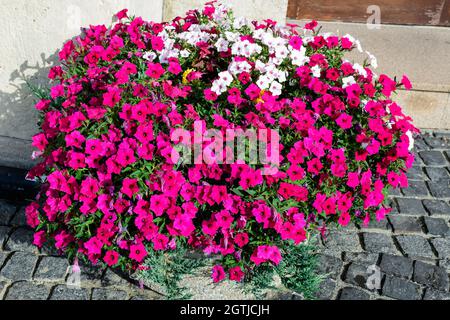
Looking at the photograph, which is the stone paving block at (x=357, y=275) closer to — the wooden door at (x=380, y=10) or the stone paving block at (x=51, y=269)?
the stone paving block at (x=51, y=269)

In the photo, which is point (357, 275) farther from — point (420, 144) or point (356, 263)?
point (420, 144)

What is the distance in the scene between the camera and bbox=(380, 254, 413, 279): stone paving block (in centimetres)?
359

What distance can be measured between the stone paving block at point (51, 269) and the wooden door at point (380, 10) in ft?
10.6

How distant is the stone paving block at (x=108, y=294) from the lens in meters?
3.28

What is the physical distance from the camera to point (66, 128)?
304 centimetres

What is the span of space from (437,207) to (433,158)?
2.67 feet

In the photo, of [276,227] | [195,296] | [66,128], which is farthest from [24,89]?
[276,227]

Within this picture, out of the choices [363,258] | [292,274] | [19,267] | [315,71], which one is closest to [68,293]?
[19,267]

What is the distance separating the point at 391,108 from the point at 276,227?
1182 mm

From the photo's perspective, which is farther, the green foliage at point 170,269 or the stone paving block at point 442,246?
the stone paving block at point 442,246

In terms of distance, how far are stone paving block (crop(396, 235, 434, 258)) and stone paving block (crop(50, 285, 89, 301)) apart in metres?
2.23

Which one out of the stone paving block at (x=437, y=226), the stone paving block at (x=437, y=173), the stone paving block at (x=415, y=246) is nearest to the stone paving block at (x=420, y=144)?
the stone paving block at (x=437, y=173)

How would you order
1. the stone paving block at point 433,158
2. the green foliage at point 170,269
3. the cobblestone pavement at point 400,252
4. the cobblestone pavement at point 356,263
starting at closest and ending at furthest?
the green foliage at point 170,269, the cobblestone pavement at point 356,263, the cobblestone pavement at point 400,252, the stone paving block at point 433,158
